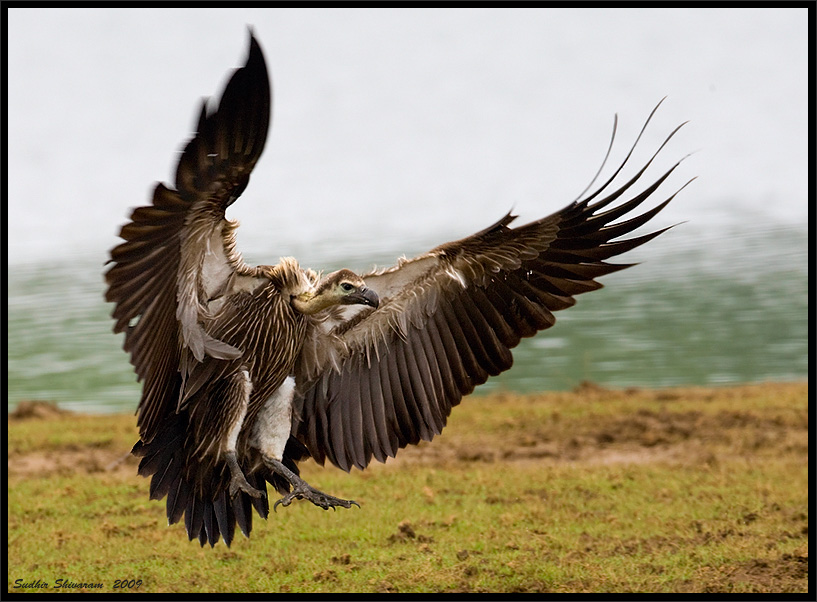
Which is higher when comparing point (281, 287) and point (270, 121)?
point (270, 121)

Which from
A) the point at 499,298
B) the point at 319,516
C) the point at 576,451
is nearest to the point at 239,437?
the point at 499,298

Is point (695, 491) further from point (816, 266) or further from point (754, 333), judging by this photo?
point (754, 333)

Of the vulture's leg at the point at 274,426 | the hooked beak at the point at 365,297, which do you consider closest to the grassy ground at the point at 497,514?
the vulture's leg at the point at 274,426

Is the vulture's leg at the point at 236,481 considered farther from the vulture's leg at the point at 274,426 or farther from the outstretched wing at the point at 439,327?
the outstretched wing at the point at 439,327

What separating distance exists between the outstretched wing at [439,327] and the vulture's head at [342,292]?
15.0 inches

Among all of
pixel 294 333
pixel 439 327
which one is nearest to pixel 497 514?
pixel 439 327

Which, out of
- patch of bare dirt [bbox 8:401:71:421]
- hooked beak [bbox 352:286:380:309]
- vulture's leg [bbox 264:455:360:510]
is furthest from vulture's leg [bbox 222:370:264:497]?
patch of bare dirt [bbox 8:401:71:421]

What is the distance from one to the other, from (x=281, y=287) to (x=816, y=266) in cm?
384

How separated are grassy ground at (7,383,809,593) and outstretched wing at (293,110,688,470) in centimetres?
121

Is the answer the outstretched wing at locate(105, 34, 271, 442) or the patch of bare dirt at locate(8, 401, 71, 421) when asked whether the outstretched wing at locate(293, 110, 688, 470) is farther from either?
the patch of bare dirt at locate(8, 401, 71, 421)

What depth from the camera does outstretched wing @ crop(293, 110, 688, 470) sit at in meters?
4.77

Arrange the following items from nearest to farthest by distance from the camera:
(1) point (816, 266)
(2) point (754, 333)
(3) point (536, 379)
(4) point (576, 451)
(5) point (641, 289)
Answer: (1) point (816, 266) → (4) point (576, 451) → (3) point (536, 379) → (2) point (754, 333) → (5) point (641, 289)

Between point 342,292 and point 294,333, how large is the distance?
14.2 inches

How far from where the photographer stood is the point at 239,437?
476 cm
